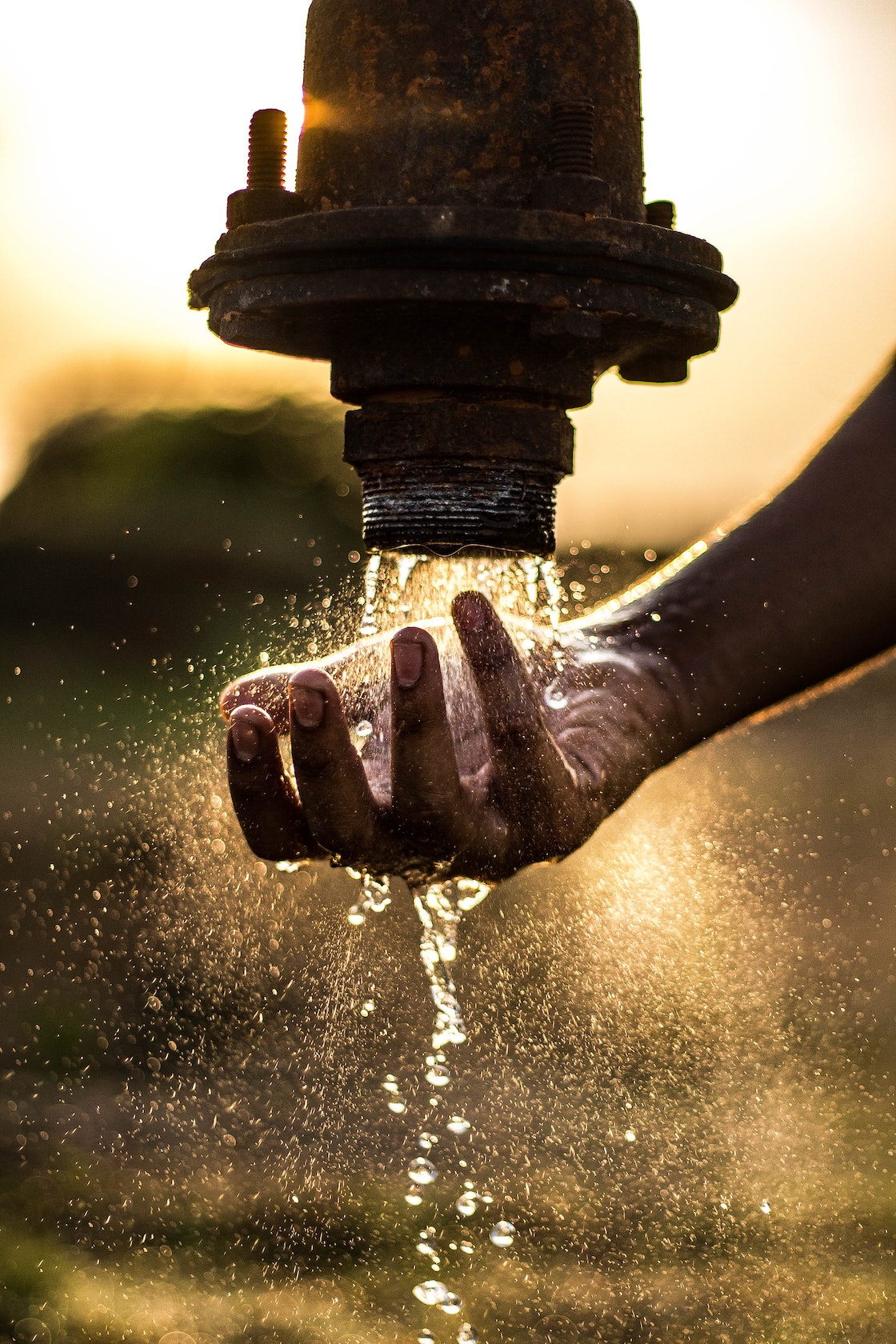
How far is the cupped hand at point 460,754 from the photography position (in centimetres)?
125

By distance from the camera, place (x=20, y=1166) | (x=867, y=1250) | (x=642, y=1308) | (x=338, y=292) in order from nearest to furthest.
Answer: (x=338, y=292)
(x=642, y=1308)
(x=867, y=1250)
(x=20, y=1166)

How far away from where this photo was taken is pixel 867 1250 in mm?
3617

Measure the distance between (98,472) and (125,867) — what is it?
9.31 ft

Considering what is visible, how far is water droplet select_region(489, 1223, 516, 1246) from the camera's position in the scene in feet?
12.0

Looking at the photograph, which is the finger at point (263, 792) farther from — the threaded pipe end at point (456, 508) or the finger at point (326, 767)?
the threaded pipe end at point (456, 508)

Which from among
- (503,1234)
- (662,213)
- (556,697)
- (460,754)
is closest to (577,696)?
(556,697)

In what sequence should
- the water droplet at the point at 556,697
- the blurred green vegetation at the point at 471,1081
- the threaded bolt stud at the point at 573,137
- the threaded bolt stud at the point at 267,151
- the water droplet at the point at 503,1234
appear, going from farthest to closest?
the water droplet at the point at 503,1234 → the blurred green vegetation at the point at 471,1081 → the water droplet at the point at 556,697 → the threaded bolt stud at the point at 267,151 → the threaded bolt stud at the point at 573,137

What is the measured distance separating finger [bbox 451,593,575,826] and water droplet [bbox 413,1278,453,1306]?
8.49 ft

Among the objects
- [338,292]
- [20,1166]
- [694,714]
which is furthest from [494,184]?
[20,1166]

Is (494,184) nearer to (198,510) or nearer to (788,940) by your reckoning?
(788,940)

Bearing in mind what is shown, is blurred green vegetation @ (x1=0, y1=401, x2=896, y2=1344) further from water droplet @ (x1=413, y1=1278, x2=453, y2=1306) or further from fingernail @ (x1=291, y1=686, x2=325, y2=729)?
fingernail @ (x1=291, y1=686, x2=325, y2=729)

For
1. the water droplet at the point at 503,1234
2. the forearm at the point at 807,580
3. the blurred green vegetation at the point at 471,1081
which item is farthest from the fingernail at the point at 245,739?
the water droplet at the point at 503,1234

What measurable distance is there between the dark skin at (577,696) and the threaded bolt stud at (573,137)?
1.30ft

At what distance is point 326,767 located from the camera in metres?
1.27
